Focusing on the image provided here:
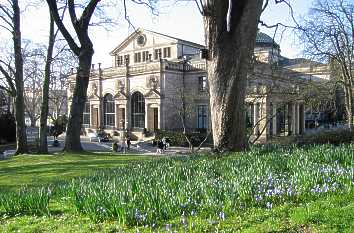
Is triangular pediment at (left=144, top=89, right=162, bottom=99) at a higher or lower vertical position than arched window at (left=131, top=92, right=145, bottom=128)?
higher

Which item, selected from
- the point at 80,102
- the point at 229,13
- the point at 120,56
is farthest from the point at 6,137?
the point at 229,13

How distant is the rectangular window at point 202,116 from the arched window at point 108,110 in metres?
14.2

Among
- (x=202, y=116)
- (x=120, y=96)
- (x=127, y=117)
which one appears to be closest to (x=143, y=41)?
(x=120, y=96)

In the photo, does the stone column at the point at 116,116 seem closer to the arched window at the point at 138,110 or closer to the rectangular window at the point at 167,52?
the arched window at the point at 138,110

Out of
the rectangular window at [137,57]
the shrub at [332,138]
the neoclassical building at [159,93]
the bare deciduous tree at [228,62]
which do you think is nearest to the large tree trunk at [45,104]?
the shrub at [332,138]

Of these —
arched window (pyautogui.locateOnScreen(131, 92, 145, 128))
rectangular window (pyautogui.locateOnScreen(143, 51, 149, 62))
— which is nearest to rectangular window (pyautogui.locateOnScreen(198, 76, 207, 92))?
arched window (pyautogui.locateOnScreen(131, 92, 145, 128))

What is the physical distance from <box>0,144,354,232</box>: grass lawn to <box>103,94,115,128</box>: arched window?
53935mm

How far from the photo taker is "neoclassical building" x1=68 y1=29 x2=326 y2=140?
168ft

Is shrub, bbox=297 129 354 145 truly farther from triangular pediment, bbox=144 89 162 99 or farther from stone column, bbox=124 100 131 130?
stone column, bbox=124 100 131 130

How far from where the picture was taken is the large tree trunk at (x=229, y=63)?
379 inches

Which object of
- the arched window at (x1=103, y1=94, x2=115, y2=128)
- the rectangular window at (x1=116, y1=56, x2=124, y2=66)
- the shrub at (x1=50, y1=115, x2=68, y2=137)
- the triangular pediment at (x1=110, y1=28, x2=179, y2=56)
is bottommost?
the shrub at (x1=50, y1=115, x2=68, y2=137)

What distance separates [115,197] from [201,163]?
2.91 m

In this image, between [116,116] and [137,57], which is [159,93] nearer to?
[116,116]

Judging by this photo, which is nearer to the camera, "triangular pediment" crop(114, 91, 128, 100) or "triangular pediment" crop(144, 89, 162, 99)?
"triangular pediment" crop(144, 89, 162, 99)
